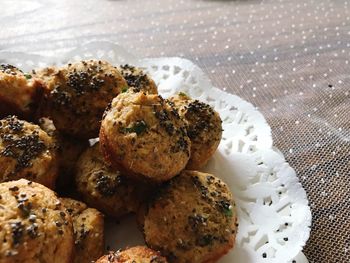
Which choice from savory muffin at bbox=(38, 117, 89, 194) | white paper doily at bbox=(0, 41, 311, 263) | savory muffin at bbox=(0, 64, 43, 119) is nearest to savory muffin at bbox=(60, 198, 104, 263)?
white paper doily at bbox=(0, 41, 311, 263)

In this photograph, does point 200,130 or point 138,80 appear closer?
point 200,130

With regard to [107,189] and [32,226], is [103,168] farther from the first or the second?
[32,226]

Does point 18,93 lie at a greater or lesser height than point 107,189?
greater

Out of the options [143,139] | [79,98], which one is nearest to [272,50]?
[79,98]

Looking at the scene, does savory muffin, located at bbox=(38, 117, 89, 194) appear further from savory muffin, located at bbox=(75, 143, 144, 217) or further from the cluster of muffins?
savory muffin, located at bbox=(75, 143, 144, 217)

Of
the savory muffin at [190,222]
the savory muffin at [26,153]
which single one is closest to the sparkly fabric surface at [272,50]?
the savory muffin at [190,222]

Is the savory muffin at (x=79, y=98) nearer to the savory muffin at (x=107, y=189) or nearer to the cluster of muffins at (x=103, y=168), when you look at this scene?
the cluster of muffins at (x=103, y=168)

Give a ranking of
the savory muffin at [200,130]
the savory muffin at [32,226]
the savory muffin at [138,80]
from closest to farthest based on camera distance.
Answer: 1. the savory muffin at [32,226]
2. the savory muffin at [200,130]
3. the savory muffin at [138,80]

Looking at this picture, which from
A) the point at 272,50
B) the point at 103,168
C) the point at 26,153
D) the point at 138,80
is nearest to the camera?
the point at 26,153
